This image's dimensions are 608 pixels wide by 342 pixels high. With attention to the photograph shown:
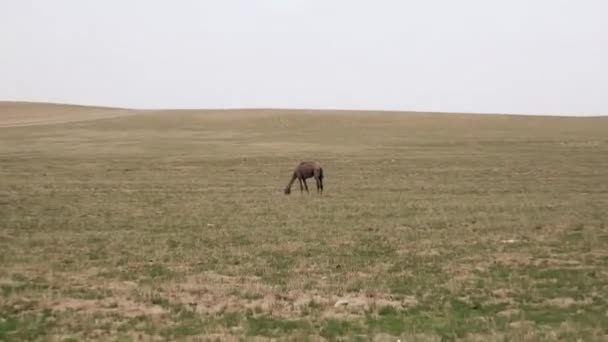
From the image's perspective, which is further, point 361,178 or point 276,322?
point 361,178

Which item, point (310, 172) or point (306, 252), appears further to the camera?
point (310, 172)

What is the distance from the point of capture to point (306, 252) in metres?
15.5

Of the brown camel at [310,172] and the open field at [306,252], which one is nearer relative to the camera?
the open field at [306,252]

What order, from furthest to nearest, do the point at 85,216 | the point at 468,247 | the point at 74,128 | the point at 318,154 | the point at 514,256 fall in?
the point at 74,128 < the point at 318,154 < the point at 85,216 < the point at 468,247 < the point at 514,256

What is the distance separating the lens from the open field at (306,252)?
998 centimetres

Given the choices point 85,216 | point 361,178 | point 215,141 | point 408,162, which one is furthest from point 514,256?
point 215,141

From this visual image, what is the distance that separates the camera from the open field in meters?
9.98

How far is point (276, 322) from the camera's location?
32.8 ft

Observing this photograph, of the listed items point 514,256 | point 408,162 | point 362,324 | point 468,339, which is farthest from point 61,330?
point 408,162

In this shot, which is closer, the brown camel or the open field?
the open field

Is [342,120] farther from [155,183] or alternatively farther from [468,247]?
[468,247]

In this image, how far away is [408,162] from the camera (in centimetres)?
4409

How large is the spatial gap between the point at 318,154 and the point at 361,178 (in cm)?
1562

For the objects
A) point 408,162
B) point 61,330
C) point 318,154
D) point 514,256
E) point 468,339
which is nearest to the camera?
point 468,339
